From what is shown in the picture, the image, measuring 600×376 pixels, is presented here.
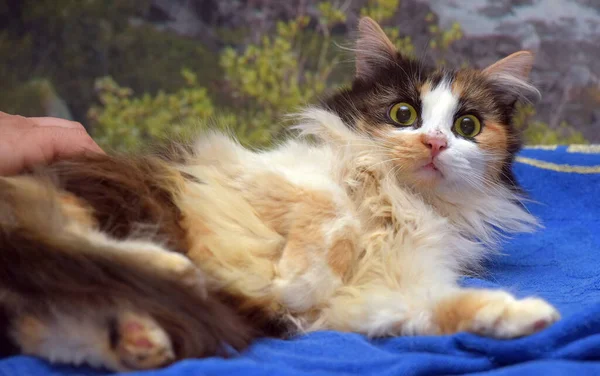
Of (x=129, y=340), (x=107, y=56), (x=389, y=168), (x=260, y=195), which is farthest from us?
(x=107, y=56)

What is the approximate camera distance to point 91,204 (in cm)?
143

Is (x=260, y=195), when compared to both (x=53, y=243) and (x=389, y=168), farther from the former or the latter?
(x=53, y=243)

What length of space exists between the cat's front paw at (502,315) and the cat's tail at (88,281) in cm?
55

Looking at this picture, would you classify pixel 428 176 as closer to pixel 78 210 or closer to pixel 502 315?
pixel 502 315

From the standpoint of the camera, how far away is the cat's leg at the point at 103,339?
113 cm

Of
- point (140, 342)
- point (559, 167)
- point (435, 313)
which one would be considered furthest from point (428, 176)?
point (559, 167)

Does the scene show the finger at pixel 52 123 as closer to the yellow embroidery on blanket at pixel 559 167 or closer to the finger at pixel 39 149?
the finger at pixel 39 149

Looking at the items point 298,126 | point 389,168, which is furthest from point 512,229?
point 298,126

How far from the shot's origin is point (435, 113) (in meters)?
1.82

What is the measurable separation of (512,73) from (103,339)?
1773 mm

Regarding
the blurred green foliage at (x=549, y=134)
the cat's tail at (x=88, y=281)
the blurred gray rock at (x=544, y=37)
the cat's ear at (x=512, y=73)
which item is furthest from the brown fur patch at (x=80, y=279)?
the blurred green foliage at (x=549, y=134)

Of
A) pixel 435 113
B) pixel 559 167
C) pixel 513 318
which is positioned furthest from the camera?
pixel 559 167

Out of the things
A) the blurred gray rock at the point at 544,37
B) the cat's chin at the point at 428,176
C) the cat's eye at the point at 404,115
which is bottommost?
the cat's chin at the point at 428,176

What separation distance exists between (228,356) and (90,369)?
0.98 ft
